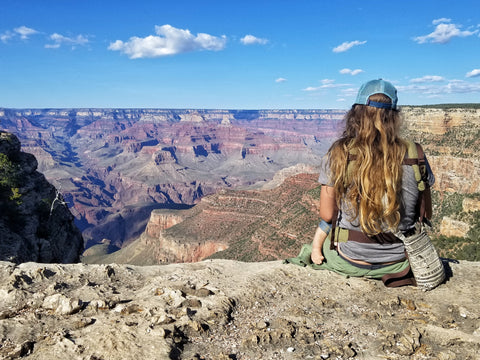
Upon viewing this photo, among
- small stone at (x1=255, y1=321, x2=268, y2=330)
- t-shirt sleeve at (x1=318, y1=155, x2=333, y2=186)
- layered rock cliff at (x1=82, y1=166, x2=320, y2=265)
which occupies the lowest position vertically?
layered rock cliff at (x1=82, y1=166, x2=320, y2=265)

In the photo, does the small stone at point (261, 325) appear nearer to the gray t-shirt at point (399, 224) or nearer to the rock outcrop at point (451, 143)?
the gray t-shirt at point (399, 224)

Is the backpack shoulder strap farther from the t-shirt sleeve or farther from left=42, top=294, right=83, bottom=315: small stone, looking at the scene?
left=42, top=294, right=83, bottom=315: small stone

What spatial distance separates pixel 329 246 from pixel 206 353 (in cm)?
275

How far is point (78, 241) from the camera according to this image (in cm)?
3178

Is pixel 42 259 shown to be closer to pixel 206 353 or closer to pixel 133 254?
pixel 206 353

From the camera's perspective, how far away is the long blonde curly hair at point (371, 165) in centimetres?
436

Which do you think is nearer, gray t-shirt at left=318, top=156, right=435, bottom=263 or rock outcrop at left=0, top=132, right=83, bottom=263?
gray t-shirt at left=318, top=156, right=435, bottom=263

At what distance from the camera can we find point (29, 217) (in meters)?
25.3

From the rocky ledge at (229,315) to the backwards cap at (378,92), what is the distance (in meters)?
3.01

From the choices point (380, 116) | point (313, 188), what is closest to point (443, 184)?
point (313, 188)

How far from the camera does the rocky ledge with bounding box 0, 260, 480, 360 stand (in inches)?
155

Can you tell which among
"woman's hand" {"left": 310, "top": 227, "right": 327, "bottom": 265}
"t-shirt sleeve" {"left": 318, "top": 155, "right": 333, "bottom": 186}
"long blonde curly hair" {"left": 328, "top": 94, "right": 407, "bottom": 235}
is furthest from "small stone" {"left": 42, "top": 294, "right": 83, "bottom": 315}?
"long blonde curly hair" {"left": 328, "top": 94, "right": 407, "bottom": 235}

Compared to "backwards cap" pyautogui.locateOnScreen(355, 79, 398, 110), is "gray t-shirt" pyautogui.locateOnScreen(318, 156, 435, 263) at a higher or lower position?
lower

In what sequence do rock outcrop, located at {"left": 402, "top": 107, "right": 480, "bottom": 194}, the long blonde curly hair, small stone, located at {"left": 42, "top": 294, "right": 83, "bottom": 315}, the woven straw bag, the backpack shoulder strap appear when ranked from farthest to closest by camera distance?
rock outcrop, located at {"left": 402, "top": 107, "right": 480, "bottom": 194}
the woven straw bag
small stone, located at {"left": 42, "top": 294, "right": 83, "bottom": 315}
the backpack shoulder strap
the long blonde curly hair
